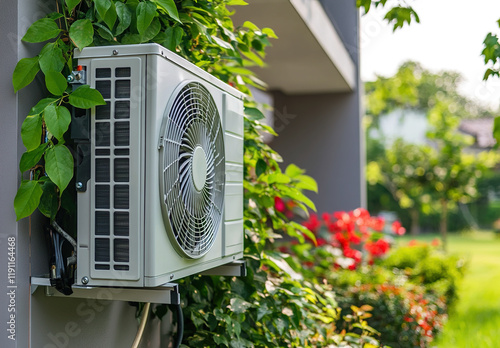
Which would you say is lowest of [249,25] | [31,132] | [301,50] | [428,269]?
[428,269]

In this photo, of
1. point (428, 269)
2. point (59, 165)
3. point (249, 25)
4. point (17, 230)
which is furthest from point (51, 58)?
point (428, 269)

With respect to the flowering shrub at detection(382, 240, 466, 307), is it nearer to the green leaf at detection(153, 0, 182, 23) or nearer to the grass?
the grass

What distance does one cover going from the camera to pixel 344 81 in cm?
514

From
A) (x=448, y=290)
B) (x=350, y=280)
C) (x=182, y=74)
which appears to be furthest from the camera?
(x=448, y=290)

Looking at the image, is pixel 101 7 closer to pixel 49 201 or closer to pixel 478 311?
pixel 49 201

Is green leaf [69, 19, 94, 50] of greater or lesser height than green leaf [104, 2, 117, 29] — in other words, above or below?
below

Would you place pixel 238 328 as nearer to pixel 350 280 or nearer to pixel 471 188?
pixel 350 280

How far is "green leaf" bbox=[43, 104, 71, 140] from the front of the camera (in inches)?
48.9

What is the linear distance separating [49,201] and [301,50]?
297 centimetres

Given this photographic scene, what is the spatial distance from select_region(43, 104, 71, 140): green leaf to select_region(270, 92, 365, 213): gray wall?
4626 mm

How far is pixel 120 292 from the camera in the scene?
1.38 meters

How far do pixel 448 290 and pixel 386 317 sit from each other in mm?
2297

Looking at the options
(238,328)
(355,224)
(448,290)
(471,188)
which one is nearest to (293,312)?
(238,328)

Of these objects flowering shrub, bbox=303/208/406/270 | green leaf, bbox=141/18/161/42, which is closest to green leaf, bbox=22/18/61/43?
green leaf, bbox=141/18/161/42
